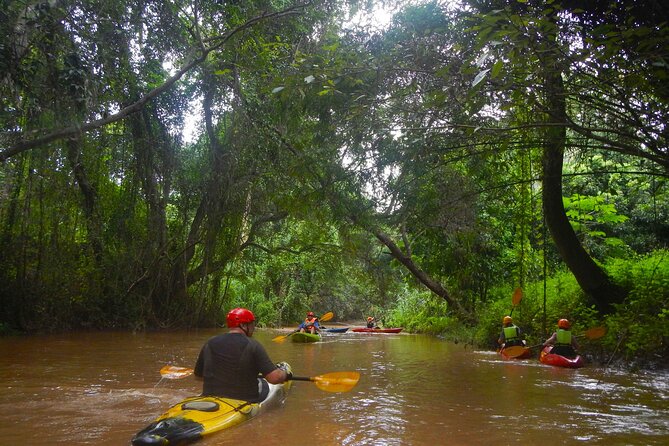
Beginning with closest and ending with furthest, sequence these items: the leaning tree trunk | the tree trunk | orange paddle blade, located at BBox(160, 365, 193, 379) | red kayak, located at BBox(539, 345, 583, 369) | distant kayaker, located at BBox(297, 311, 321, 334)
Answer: orange paddle blade, located at BBox(160, 365, 193, 379) → red kayak, located at BBox(539, 345, 583, 369) → the leaning tree trunk → the tree trunk → distant kayaker, located at BBox(297, 311, 321, 334)

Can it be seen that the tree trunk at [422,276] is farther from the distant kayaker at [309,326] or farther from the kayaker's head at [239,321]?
the kayaker's head at [239,321]

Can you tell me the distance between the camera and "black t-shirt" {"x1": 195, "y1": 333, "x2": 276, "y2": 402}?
14.9ft

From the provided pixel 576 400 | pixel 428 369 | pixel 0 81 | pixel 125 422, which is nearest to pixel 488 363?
pixel 428 369

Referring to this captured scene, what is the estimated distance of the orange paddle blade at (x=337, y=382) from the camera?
17.5 feet

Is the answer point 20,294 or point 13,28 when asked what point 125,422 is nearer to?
point 13,28

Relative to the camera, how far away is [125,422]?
4.54 m

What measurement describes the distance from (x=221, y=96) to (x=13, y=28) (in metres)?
5.86

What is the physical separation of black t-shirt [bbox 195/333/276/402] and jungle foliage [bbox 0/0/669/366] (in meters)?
2.38

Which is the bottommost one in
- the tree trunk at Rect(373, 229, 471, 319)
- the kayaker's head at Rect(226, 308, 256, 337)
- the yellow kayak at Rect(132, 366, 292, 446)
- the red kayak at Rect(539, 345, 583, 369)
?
the red kayak at Rect(539, 345, 583, 369)

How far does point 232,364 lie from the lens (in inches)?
180

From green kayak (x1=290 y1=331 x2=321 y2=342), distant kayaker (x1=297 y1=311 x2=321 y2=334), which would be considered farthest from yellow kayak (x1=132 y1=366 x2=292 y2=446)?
distant kayaker (x1=297 y1=311 x2=321 y2=334)

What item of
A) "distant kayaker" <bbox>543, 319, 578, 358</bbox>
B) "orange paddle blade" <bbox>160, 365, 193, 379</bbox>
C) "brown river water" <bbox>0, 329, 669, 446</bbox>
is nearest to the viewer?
"brown river water" <bbox>0, 329, 669, 446</bbox>

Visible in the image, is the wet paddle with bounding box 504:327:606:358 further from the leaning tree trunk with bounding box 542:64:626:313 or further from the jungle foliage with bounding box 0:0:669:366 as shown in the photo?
the leaning tree trunk with bounding box 542:64:626:313

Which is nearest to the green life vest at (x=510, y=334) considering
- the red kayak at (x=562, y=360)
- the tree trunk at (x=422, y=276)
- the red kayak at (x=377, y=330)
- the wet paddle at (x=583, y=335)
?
the wet paddle at (x=583, y=335)
